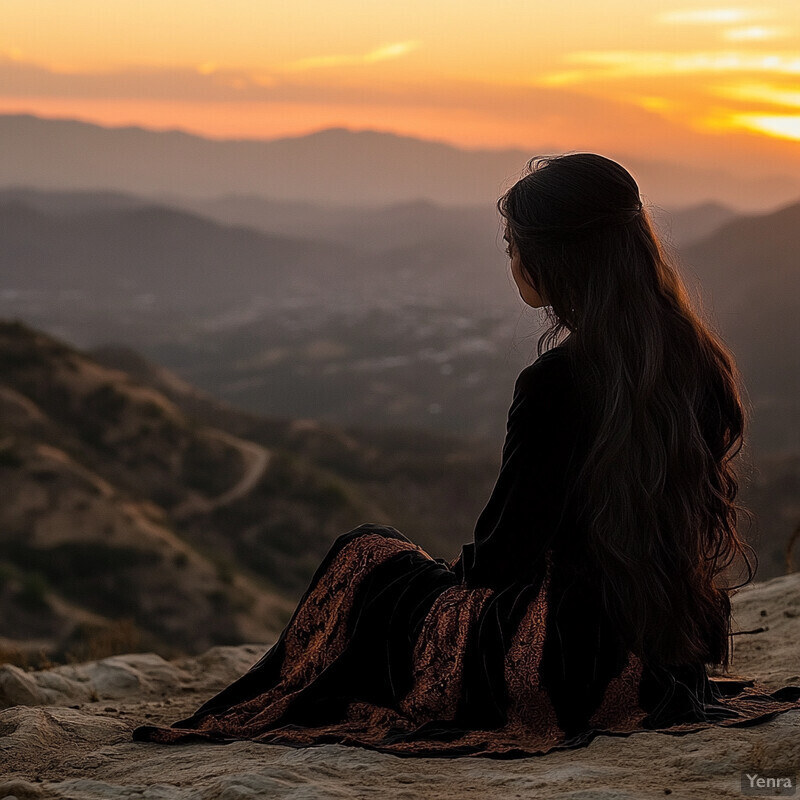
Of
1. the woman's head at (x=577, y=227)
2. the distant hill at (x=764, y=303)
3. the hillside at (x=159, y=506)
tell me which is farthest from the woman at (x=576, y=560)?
the distant hill at (x=764, y=303)

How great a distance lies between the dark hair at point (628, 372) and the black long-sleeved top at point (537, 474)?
74 mm

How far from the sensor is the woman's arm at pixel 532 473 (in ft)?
10.8

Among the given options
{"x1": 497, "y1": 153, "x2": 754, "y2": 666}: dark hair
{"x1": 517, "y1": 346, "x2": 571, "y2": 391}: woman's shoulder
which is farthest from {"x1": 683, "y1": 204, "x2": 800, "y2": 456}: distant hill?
{"x1": 517, "y1": 346, "x2": 571, "y2": 391}: woman's shoulder

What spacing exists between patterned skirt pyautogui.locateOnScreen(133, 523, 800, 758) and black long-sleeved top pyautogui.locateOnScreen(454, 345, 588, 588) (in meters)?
0.16

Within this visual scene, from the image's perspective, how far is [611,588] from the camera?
11.1 feet

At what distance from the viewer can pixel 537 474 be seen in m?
3.35

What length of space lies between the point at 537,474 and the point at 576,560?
37 cm

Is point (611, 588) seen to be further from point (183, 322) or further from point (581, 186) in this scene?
point (183, 322)

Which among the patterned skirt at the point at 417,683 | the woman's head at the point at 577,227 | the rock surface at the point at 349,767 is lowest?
the rock surface at the point at 349,767

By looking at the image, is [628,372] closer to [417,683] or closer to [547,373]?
[547,373]

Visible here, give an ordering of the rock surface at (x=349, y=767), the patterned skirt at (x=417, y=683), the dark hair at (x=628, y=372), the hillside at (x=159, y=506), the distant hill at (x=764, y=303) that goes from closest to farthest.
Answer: the rock surface at (x=349, y=767), the dark hair at (x=628, y=372), the patterned skirt at (x=417, y=683), the hillside at (x=159, y=506), the distant hill at (x=764, y=303)

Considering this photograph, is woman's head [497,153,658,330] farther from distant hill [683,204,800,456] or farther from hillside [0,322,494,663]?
distant hill [683,204,800,456]

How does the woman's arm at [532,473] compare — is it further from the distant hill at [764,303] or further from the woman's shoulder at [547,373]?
the distant hill at [764,303]

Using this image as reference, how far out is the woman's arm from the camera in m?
3.30
